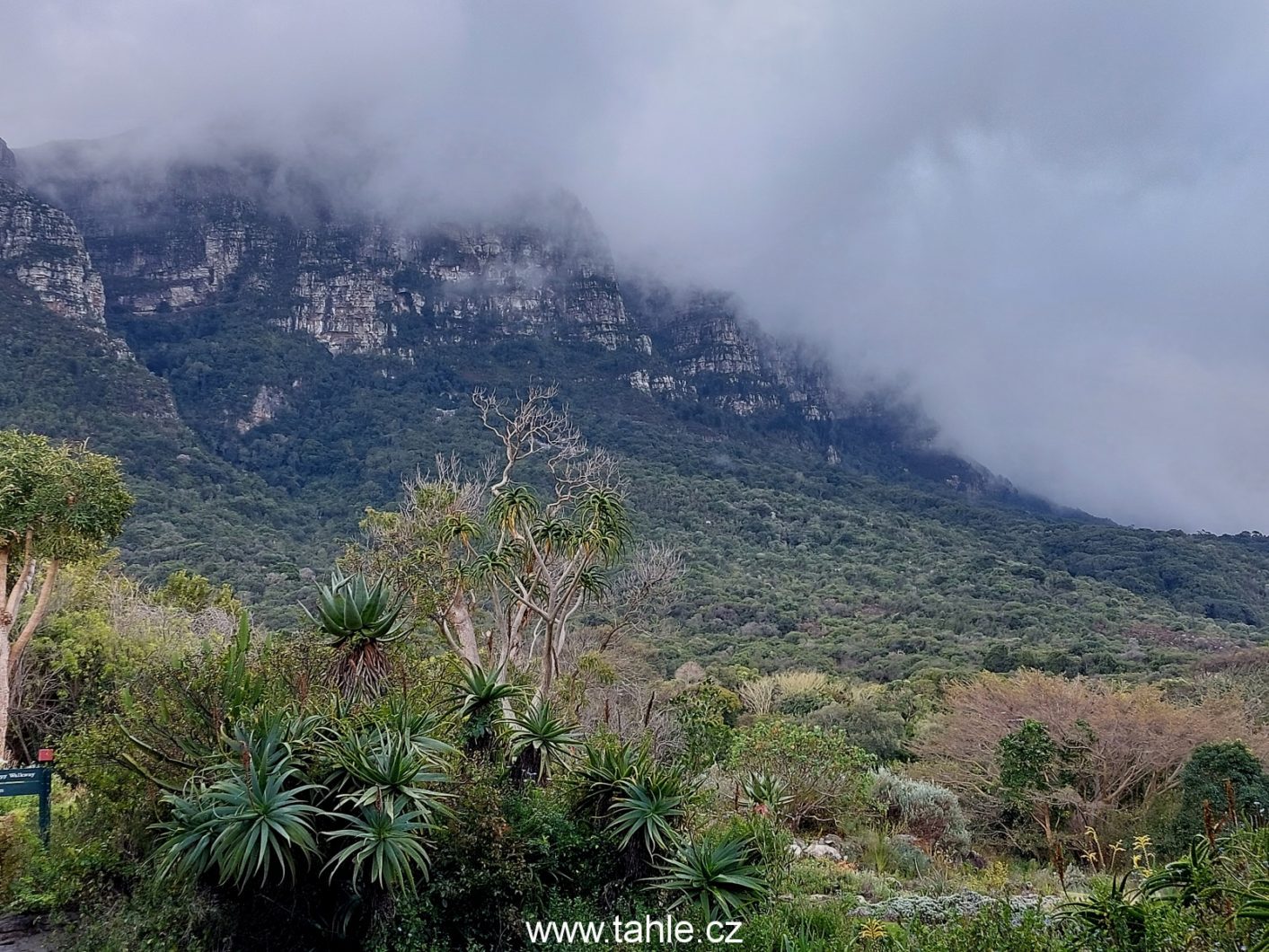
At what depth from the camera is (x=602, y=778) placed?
6.75 metres

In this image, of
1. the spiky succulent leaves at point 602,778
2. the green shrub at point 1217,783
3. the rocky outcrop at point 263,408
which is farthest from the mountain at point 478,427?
the green shrub at point 1217,783

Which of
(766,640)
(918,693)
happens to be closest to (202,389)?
(766,640)

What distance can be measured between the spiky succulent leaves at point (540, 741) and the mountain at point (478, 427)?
76.9ft

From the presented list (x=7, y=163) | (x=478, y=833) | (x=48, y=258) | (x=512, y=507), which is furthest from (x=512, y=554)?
(x=7, y=163)

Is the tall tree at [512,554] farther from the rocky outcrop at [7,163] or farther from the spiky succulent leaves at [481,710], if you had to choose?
the rocky outcrop at [7,163]

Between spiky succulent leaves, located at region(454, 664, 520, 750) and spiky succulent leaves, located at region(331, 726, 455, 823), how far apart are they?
3.25 feet

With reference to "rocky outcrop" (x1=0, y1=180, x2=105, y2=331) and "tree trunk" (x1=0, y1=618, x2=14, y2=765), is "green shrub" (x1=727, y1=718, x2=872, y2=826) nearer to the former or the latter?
"tree trunk" (x1=0, y1=618, x2=14, y2=765)

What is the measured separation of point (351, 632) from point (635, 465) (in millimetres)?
62741

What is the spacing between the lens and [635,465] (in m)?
69.6

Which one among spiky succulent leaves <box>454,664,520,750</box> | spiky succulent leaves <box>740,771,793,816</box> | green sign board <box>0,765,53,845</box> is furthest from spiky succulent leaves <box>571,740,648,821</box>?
green sign board <box>0,765,53,845</box>

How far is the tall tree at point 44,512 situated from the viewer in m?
11.2

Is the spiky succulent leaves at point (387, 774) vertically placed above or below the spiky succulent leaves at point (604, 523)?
below

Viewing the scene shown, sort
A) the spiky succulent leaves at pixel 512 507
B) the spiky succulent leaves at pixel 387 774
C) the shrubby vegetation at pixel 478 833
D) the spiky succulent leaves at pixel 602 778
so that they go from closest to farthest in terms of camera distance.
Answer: the shrubby vegetation at pixel 478 833
the spiky succulent leaves at pixel 387 774
the spiky succulent leaves at pixel 602 778
the spiky succulent leaves at pixel 512 507

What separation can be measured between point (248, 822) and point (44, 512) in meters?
9.17
